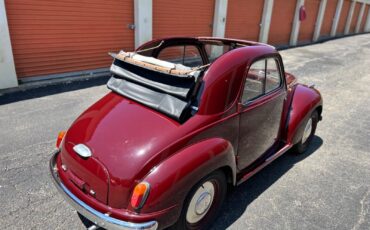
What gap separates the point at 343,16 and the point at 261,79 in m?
28.2

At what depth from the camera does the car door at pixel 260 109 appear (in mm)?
3174

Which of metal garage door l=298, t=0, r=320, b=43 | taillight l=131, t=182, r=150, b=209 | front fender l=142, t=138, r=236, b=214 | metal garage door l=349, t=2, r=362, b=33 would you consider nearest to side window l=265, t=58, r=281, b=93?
front fender l=142, t=138, r=236, b=214

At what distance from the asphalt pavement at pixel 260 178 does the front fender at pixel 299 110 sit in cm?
53

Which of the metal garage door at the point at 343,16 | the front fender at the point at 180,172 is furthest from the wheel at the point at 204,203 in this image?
the metal garage door at the point at 343,16

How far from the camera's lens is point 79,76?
8.13m

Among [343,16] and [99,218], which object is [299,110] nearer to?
[99,218]

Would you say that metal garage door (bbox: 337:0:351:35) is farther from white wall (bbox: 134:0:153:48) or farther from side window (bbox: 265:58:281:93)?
side window (bbox: 265:58:281:93)

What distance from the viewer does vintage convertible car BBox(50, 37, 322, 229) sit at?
2.35 meters

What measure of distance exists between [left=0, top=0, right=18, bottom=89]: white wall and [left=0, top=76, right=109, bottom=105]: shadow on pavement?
0.32 m

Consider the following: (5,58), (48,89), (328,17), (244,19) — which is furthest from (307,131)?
(328,17)

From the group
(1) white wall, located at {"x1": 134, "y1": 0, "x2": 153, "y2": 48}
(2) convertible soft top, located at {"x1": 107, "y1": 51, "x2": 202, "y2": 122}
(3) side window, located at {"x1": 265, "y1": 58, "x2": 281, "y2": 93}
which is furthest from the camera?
(1) white wall, located at {"x1": 134, "y1": 0, "x2": 153, "y2": 48}

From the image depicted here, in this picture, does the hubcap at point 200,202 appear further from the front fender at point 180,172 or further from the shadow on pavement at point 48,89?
the shadow on pavement at point 48,89

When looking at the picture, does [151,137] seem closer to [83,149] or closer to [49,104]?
[83,149]

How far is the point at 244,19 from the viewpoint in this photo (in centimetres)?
1384
